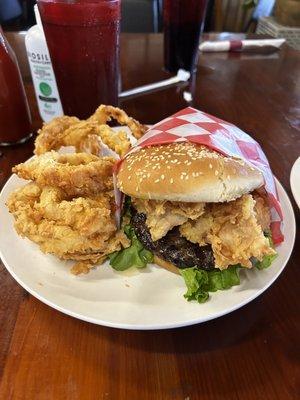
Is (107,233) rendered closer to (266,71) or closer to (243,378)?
(243,378)

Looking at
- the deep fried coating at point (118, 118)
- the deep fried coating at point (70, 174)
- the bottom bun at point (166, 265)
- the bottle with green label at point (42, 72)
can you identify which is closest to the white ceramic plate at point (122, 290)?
the bottom bun at point (166, 265)

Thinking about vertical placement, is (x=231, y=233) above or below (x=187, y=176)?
below

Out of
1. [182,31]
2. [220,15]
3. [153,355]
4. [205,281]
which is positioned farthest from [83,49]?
[220,15]

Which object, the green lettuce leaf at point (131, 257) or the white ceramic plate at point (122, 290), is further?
the green lettuce leaf at point (131, 257)

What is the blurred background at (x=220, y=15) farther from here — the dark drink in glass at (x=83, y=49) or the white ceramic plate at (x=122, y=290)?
the white ceramic plate at (x=122, y=290)

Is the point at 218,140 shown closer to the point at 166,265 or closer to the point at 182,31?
the point at 166,265

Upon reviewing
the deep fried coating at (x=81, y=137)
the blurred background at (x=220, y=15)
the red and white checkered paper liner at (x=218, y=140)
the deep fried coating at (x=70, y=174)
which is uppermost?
the red and white checkered paper liner at (x=218, y=140)

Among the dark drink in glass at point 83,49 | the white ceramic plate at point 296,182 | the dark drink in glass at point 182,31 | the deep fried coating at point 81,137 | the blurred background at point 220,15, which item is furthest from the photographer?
the blurred background at point 220,15
